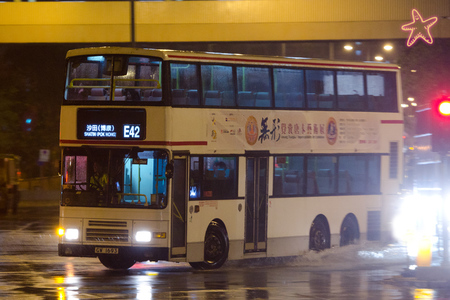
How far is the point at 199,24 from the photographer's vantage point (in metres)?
41.2

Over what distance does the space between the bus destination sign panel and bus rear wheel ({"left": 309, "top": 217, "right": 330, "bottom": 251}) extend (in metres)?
5.18

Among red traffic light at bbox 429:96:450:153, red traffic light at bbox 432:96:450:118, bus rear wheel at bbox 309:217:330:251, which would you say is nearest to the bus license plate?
bus rear wheel at bbox 309:217:330:251

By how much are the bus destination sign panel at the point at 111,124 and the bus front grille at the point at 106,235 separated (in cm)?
161

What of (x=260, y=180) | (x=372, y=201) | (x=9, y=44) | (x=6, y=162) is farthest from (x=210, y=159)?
(x=9, y=44)

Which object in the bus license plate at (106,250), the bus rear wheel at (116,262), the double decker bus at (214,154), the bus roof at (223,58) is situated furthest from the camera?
the bus rear wheel at (116,262)

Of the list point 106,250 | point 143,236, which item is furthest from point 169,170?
point 106,250

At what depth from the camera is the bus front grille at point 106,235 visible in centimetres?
1542

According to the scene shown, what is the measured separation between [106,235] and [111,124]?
6.37ft

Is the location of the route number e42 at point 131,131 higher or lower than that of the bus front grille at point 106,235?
higher

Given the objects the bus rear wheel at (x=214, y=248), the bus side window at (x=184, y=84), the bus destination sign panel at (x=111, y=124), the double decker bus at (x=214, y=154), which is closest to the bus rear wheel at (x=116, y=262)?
the double decker bus at (x=214, y=154)

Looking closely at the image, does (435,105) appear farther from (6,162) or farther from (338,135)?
(6,162)

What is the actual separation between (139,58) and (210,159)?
2.36m

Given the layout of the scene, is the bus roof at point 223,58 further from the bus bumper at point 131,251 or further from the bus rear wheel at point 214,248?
the bus bumper at point 131,251

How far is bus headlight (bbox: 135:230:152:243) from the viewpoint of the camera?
15375 mm
